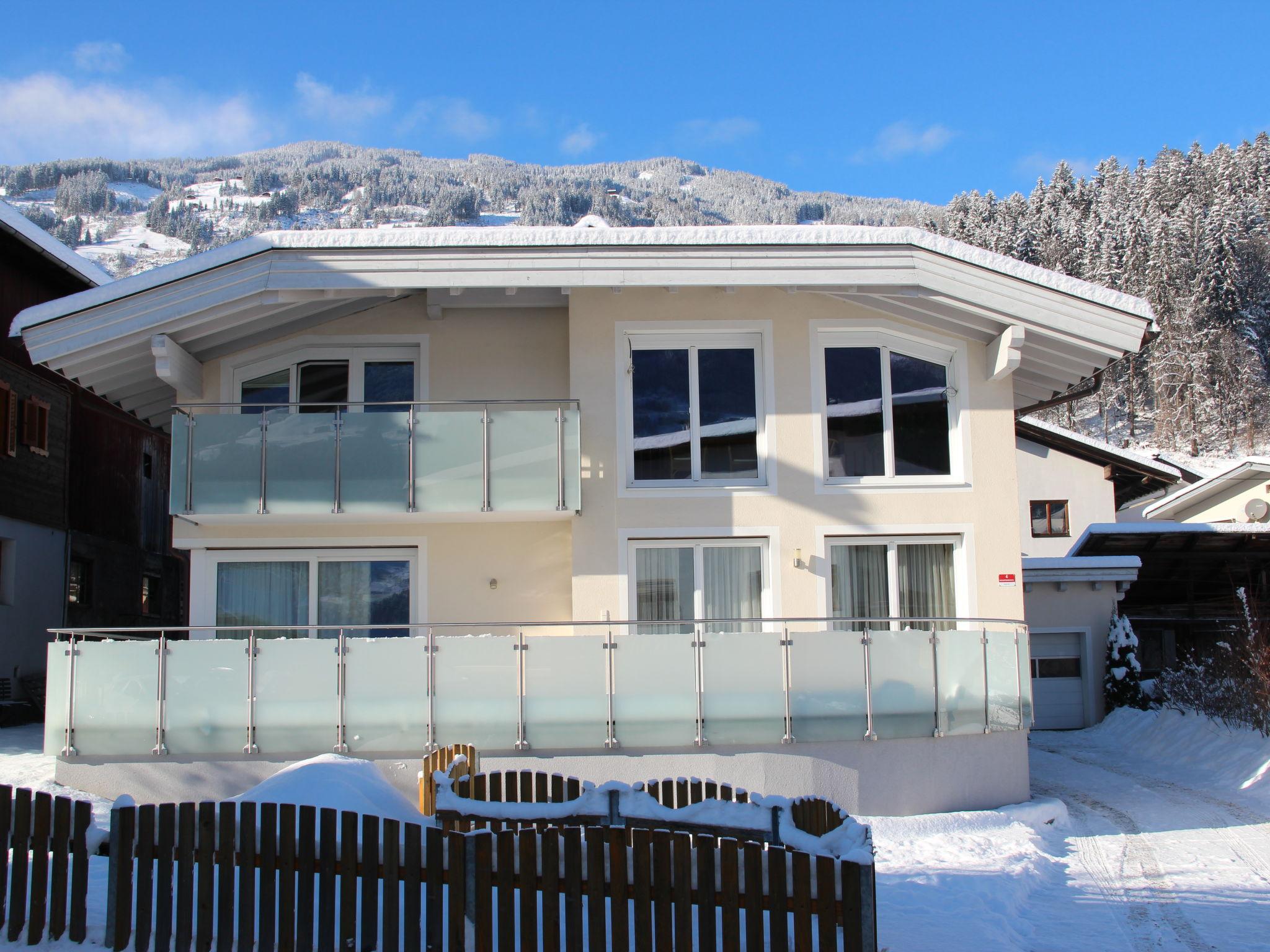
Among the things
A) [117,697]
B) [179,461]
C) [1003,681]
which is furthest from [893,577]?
[117,697]

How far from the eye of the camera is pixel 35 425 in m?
21.8

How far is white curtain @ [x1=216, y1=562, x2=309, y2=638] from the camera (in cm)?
1480

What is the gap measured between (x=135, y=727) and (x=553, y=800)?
5.21 meters

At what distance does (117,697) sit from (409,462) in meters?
4.09

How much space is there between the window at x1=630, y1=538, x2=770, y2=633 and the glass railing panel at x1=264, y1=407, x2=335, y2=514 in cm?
382

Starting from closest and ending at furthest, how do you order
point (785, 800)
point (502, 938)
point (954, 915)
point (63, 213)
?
point (502, 938) < point (785, 800) < point (954, 915) < point (63, 213)

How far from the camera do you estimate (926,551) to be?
15.0m

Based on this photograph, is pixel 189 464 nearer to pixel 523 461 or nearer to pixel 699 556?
pixel 523 461

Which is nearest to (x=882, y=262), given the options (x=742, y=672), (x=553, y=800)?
(x=742, y=672)

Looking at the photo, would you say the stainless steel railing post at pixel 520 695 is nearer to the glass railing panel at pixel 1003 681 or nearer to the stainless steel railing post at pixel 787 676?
the stainless steel railing post at pixel 787 676

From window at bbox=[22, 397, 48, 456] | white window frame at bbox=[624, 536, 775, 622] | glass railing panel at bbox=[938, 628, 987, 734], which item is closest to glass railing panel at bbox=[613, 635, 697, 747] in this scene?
white window frame at bbox=[624, 536, 775, 622]

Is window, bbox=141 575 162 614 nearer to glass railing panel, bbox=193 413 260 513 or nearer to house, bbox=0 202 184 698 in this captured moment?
house, bbox=0 202 184 698

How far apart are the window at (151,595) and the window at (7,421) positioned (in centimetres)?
740

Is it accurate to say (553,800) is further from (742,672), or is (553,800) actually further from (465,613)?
(465,613)
